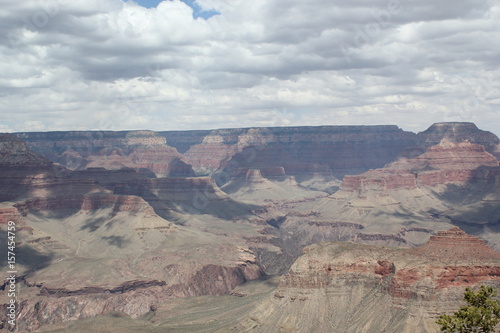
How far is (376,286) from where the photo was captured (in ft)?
398

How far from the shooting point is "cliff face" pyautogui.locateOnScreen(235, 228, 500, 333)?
362ft

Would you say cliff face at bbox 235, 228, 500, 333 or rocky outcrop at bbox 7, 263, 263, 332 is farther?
rocky outcrop at bbox 7, 263, 263, 332

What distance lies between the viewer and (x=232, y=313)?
141m

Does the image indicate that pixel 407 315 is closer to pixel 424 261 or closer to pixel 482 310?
pixel 424 261

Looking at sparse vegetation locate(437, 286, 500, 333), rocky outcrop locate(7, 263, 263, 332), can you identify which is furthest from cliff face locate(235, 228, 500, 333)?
rocky outcrop locate(7, 263, 263, 332)

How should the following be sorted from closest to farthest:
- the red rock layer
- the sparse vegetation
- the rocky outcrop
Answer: the sparse vegetation < the red rock layer < the rocky outcrop

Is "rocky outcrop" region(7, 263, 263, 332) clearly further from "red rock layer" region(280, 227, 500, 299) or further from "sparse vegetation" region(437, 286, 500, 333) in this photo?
"sparse vegetation" region(437, 286, 500, 333)

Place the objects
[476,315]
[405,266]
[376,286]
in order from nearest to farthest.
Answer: [476,315] → [405,266] → [376,286]

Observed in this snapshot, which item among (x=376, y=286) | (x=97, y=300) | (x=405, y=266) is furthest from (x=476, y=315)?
(x=97, y=300)

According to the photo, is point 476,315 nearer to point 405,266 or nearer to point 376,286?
point 405,266

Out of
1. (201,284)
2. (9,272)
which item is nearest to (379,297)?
(201,284)

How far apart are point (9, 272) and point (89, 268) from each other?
73.4 feet

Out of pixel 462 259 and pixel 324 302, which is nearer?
pixel 462 259

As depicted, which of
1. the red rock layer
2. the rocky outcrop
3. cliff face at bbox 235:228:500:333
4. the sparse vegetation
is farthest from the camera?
the rocky outcrop
